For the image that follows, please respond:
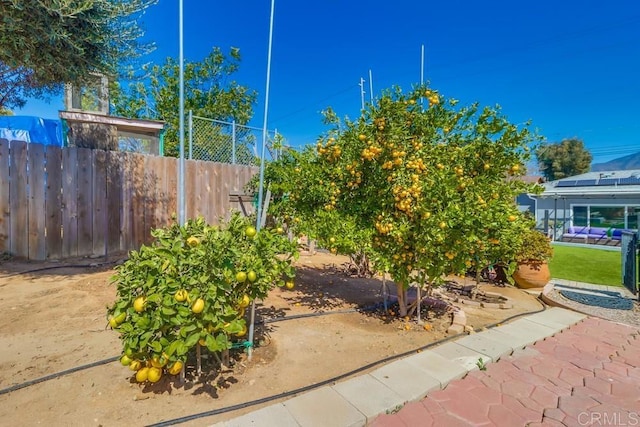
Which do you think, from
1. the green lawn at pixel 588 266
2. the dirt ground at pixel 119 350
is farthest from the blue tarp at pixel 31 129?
the green lawn at pixel 588 266

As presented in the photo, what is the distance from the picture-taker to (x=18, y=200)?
14.8 ft

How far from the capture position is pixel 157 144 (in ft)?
30.7

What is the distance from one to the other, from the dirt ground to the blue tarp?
477 centimetres

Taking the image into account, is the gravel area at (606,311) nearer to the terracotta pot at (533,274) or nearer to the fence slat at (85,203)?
the terracotta pot at (533,274)

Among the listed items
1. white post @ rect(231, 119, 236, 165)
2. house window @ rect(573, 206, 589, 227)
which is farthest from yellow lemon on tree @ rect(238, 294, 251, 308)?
house window @ rect(573, 206, 589, 227)

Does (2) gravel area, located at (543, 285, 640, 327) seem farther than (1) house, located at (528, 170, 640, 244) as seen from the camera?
No

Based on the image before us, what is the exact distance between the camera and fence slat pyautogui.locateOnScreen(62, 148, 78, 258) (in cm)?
484

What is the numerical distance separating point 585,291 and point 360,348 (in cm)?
481

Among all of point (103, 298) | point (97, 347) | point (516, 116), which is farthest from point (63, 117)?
point (516, 116)

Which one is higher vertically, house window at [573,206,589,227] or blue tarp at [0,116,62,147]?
blue tarp at [0,116,62,147]

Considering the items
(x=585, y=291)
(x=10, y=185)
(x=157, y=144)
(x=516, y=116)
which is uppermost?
(x=157, y=144)

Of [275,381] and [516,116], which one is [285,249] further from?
[516,116]

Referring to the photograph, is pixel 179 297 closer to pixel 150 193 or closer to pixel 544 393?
pixel 544 393

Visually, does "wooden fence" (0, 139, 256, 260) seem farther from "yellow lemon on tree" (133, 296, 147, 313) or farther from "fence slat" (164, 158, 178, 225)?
"yellow lemon on tree" (133, 296, 147, 313)
